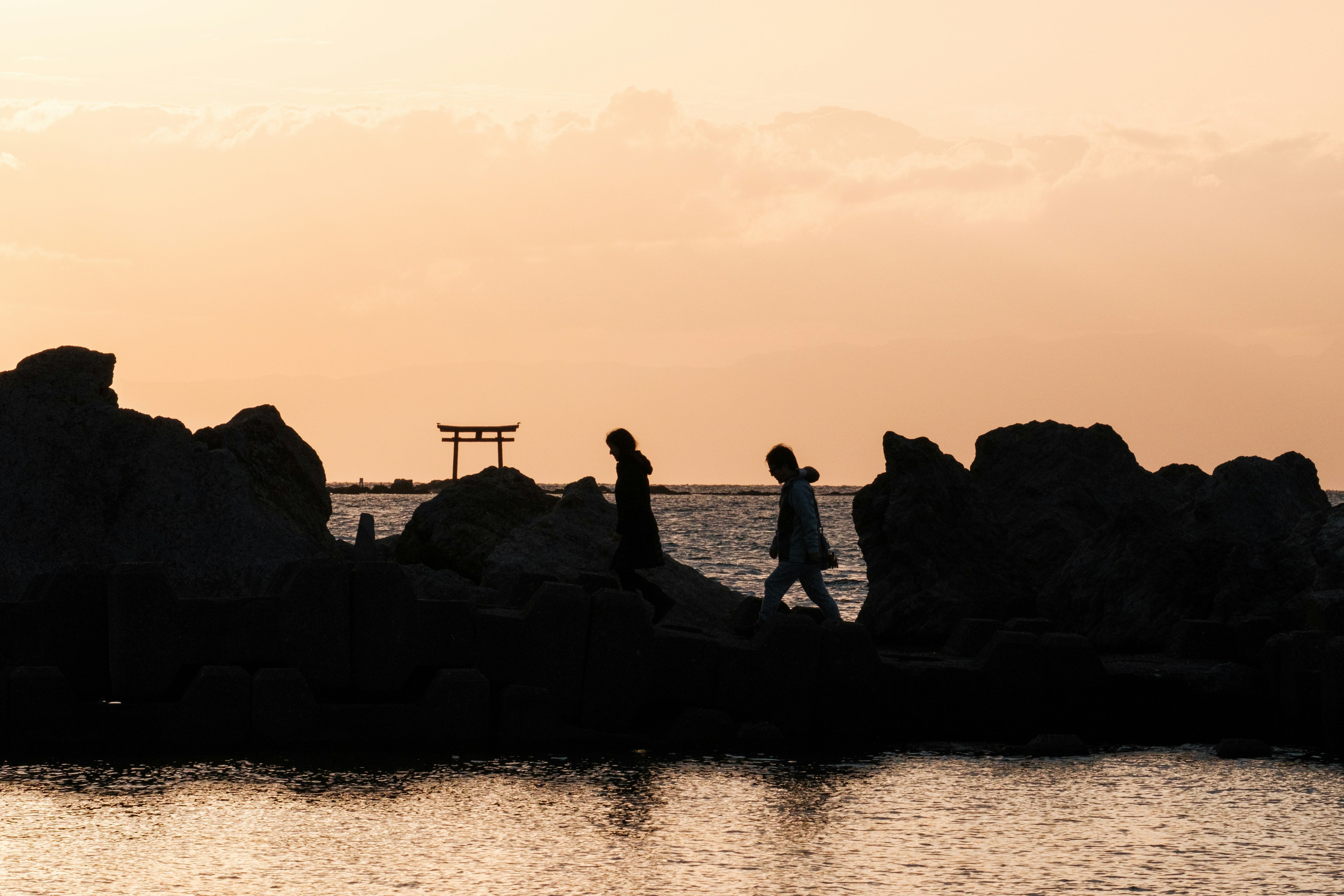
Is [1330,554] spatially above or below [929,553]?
above

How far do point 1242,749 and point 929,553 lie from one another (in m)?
9.38

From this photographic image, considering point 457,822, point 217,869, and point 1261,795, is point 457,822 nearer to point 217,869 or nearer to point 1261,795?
point 217,869

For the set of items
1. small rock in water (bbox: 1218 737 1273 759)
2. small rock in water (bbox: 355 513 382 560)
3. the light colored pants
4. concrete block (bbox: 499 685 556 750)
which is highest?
small rock in water (bbox: 355 513 382 560)

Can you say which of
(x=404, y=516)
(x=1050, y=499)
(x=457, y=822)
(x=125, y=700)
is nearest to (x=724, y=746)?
(x=457, y=822)

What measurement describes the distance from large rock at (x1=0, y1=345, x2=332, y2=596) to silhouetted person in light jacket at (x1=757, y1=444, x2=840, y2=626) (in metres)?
6.02

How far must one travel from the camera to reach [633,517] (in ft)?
38.7

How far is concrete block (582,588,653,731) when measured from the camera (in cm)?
966

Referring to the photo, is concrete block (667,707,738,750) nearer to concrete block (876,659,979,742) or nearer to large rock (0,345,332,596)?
concrete block (876,659,979,742)

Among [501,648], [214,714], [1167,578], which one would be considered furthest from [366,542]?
[1167,578]

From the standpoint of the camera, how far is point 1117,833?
6715 mm

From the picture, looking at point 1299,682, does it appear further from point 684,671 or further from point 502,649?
point 502,649

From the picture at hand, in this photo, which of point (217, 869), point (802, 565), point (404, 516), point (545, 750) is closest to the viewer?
point (217, 869)

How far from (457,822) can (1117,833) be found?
2.91 m

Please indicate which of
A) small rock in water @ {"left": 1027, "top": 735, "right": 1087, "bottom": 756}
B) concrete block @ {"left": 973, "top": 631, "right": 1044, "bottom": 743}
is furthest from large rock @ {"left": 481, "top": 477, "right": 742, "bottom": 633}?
small rock in water @ {"left": 1027, "top": 735, "right": 1087, "bottom": 756}
